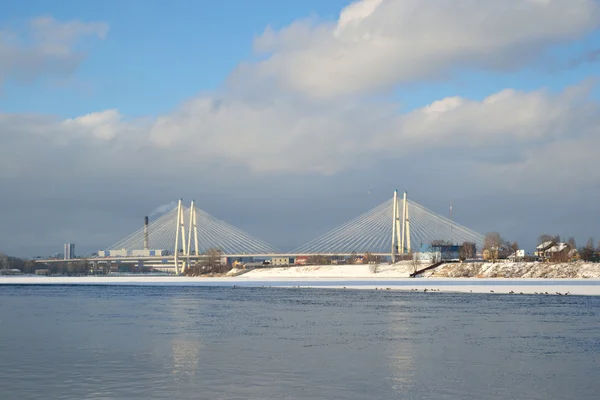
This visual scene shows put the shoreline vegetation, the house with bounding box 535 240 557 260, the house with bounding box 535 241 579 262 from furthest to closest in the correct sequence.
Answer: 1. the house with bounding box 535 240 557 260
2. the house with bounding box 535 241 579 262
3. the shoreline vegetation

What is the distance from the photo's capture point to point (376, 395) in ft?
47.0

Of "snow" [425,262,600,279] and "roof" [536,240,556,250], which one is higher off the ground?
"roof" [536,240,556,250]

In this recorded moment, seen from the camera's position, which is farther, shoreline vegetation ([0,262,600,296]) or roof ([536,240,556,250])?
roof ([536,240,556,250])

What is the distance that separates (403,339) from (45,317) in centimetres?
1905

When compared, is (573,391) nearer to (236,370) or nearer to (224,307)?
(236,370)

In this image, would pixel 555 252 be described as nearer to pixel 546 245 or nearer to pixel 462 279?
pixel 546 245

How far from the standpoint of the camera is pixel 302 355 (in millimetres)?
20078

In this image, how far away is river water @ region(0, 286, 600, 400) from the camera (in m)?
15.0

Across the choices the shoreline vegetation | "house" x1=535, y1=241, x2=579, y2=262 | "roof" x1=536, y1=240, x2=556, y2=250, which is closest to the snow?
the shoreline vegetation

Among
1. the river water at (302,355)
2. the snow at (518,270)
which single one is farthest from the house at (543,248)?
the river water at (302,355)

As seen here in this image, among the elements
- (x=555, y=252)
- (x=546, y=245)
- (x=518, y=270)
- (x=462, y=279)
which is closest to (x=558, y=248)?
(x=555, y=252)

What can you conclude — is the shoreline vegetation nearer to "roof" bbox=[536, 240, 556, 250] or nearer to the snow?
the snow

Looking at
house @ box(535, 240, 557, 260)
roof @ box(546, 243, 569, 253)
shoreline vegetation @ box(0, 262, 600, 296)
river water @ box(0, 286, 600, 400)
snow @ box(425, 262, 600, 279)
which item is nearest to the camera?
river water @ box(0, 286, 600, 400)

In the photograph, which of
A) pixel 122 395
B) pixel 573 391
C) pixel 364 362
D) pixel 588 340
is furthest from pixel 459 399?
pixel 588 340
